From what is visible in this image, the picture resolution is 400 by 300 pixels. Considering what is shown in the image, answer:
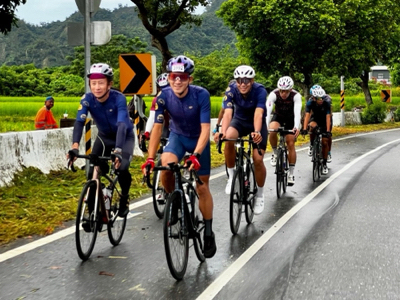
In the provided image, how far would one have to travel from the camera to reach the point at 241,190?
336 inches

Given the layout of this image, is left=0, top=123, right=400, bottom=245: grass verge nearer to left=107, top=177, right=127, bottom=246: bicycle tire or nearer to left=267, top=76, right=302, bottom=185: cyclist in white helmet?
left=107, top=177, right=127, bottom=246: bicycle tire

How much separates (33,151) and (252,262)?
255 inches

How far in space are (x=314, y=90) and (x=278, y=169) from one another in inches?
123

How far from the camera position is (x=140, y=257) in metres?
6.92

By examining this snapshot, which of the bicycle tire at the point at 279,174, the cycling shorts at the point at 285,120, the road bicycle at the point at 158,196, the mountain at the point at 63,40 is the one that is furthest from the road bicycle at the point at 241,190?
the mountain at the point at 63,40

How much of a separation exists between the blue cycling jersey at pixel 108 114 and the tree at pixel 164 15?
16.7m

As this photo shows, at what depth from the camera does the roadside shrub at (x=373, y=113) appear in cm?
4097

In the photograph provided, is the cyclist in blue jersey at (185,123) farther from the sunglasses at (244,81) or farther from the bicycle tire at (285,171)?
the bicycle tire at (285,171)

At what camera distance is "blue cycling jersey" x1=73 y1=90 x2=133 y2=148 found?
7.11 meters

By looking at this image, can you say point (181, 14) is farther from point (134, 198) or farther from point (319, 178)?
point (134, 198)

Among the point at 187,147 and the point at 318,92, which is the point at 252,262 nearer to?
the point at 187,147

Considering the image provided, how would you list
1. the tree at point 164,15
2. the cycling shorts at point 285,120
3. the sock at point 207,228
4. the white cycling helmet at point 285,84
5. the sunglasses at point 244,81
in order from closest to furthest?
the sock at point 207,228
the sunglasses at point 244,81
the white cycling helmet at point 285,84
the cycling shorts at point 285,120
the tree at point 164,15

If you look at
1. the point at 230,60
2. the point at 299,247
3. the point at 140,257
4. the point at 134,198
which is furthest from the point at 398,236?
the point at 230,60

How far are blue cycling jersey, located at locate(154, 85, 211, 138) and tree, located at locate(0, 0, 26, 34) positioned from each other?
11.0 meters
